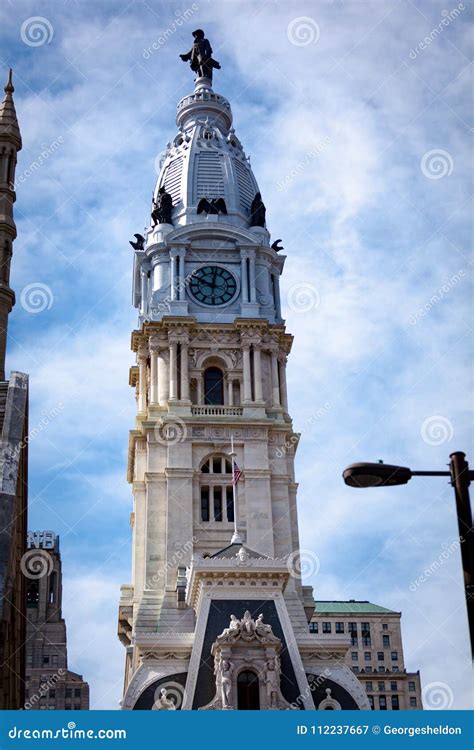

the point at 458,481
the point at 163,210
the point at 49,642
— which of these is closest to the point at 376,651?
the point at 49,642

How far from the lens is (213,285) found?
98375mm

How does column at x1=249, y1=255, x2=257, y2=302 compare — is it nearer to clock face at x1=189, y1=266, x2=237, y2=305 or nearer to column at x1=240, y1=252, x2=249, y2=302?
column at x1=240, y1=252, x2=249, y2=302

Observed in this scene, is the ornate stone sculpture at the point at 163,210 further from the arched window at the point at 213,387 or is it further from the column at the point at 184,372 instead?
the arched window at the point at 213,387

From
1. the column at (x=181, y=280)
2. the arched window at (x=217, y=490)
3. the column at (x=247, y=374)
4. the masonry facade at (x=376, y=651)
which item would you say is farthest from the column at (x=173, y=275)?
the masonry facade at (x=376, y=651)

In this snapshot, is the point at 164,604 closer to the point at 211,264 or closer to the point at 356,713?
the point at 211,264

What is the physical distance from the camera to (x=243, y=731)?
2484 centimetres

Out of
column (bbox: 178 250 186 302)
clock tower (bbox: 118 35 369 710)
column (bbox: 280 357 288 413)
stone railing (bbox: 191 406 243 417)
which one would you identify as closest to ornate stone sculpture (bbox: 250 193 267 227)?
clock tower (bbox: 118 35 369 710)

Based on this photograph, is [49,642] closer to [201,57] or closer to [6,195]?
[201,57]

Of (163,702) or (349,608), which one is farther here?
(349,608)

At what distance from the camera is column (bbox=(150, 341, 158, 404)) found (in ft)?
303

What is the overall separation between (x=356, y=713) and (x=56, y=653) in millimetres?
131412

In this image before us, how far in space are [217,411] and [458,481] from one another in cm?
7345

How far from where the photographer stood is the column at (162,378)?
91.9 m

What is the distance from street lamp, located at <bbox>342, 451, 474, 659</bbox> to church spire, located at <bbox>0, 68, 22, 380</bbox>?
31.3 metres
